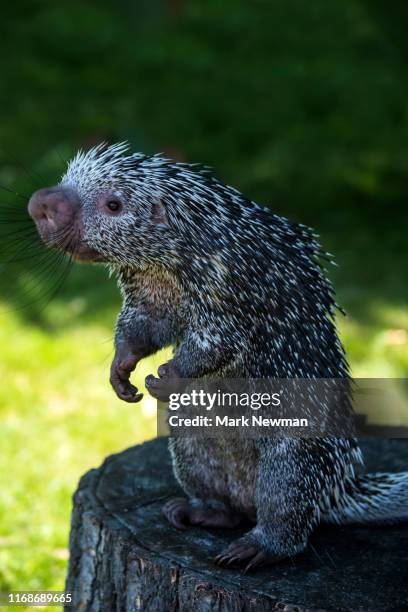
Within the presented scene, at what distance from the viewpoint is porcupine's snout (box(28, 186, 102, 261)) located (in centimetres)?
335

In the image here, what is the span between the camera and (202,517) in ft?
12.1

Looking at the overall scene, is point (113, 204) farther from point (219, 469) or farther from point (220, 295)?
point (219, 469)

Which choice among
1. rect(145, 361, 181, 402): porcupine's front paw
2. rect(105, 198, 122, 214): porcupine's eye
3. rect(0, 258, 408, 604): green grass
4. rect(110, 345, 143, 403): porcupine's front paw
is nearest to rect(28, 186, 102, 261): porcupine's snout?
rect(105, 198, 122, 214): porcupine's eye

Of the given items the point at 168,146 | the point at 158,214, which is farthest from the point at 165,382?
the point at 168,146

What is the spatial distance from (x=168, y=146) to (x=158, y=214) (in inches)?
292

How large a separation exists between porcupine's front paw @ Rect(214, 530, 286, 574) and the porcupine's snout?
3.89ft

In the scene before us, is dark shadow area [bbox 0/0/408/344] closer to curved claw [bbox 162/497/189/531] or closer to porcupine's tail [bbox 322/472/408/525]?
porcupine's tail [bbox 322/472/408/525]

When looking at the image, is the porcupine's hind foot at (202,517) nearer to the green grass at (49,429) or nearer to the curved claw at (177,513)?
the curved claw at (177,513)

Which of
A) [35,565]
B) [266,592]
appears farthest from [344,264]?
[266,592]

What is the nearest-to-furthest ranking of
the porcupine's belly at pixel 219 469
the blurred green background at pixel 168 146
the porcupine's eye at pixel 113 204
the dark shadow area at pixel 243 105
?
the porcupine's eye at pixel 113 204
the porcupine's belly at pixel 219 469
the blurred green background at pixel 168 146
the dark shadow area at pixel 243 105

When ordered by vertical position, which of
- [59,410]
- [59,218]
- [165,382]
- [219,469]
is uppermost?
[59,410]

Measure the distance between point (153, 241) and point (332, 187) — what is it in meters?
7.31

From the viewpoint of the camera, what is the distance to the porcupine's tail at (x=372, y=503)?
365cm

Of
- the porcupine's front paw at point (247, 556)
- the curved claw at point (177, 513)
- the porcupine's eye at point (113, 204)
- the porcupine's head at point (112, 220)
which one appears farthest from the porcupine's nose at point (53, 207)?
the porcupine's front paw at point (247, 556)
